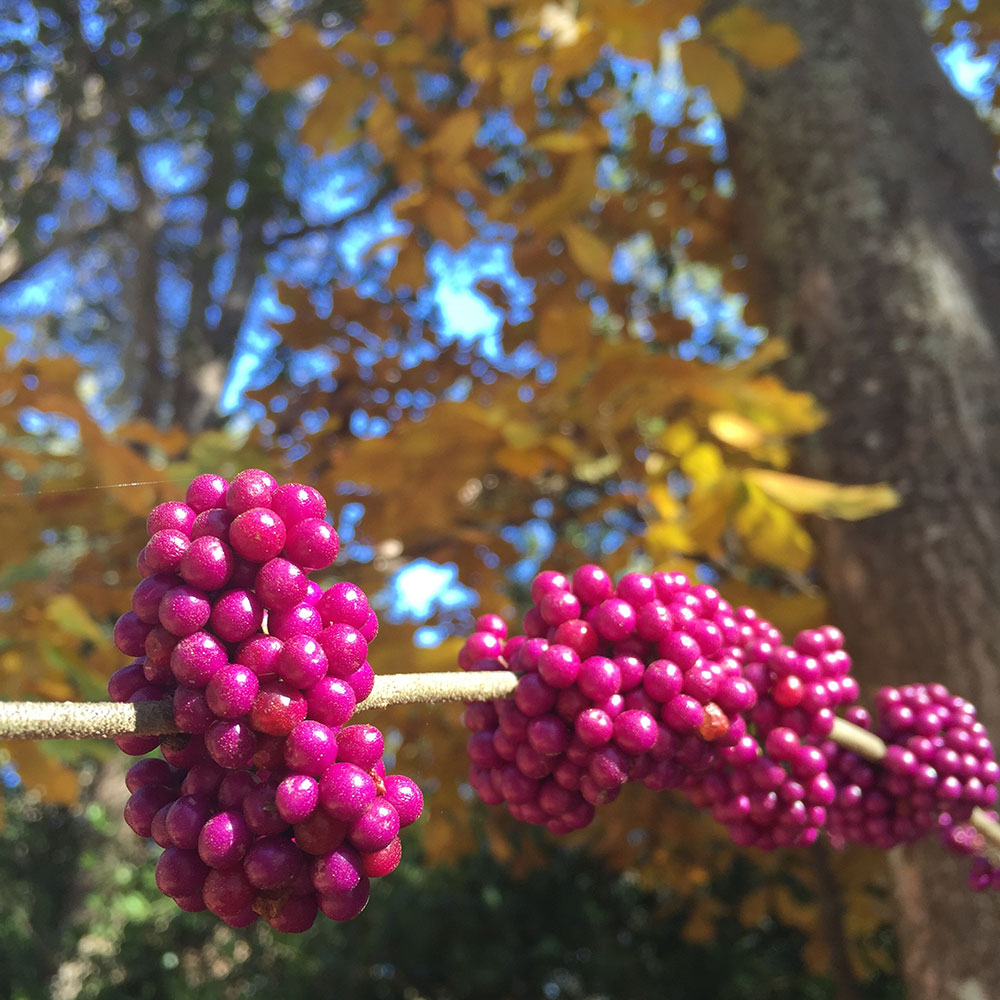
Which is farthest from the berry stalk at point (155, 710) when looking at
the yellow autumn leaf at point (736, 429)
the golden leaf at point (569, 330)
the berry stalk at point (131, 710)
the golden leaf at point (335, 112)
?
the golden leaf at point (335, 112)

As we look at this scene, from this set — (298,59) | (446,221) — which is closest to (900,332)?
(446,221)

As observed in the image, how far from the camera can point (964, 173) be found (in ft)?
5.50

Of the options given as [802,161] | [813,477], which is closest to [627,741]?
[813,477]

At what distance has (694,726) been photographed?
545mm

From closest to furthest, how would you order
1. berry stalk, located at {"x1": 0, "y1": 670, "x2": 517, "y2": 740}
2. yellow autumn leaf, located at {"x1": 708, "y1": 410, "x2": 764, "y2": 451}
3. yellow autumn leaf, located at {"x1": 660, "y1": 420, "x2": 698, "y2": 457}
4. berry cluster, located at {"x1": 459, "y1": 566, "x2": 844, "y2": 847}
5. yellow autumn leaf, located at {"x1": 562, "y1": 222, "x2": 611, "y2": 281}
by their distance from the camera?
berry stalk, located at {"x1": 0, "y1": 670, "x2": 517, "y2": 740}, berry cluster, located at {"x1": 459, "y1": 566, "x2": 844, "y2": 847}, yellow autumn leaf, located at {"x1": 708, "y1": 410, "x2": 764, "y2": 451}, yellow autumn leaf, located at {"x1": 660, "y1": 420, "x2": 698, "y2": 457}, yellow autumn leaf, located at {"x1": 562, "y1": 222, "x2": 611, "y2": 281}

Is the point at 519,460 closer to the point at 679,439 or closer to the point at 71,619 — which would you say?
the point at 679,439

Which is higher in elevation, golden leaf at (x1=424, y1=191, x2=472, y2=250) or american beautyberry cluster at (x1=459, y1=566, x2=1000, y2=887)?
golden leaf at (x1=424, y1=191, x2=472, y2=250)

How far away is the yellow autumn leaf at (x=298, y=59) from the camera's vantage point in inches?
63.4

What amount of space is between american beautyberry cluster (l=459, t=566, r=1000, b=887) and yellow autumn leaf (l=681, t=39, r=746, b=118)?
40.2 inches

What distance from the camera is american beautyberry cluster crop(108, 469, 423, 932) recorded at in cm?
39

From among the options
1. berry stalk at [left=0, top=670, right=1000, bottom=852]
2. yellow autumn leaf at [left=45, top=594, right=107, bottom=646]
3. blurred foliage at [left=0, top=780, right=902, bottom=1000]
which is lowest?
blurred foliage at [left=0, top=780, right=902, bottom=1000]

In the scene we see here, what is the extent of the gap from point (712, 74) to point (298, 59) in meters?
0.81

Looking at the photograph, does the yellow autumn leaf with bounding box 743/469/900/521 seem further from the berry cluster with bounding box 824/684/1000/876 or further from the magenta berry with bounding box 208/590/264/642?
the magenta berry with bounding box 208/590/264/642

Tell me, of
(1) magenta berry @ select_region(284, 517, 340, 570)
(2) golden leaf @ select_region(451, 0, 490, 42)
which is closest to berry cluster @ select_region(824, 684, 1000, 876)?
(1) magenta berry @ select_region(284, 517, 340, 570)
